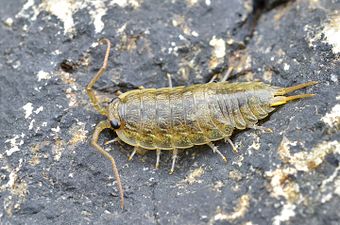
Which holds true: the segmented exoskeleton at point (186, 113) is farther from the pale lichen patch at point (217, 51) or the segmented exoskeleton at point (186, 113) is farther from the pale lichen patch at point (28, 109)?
the pale lichen patch at point (28, 109)

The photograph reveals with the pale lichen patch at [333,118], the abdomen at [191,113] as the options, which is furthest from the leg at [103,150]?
the pale lichen patch at [333,118]

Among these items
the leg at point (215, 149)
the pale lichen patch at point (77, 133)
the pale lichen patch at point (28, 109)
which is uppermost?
the pale lichen patch at point (28, 109)

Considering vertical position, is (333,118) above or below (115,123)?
above

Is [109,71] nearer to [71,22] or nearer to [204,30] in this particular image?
[71,22]

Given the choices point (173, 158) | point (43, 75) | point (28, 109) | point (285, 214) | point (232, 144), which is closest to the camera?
point (285, 214)

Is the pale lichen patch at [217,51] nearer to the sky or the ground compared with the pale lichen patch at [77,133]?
nearer to the sky

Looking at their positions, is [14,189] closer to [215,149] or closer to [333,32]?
[215,149]

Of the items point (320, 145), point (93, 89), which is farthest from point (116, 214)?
point (320, 145)

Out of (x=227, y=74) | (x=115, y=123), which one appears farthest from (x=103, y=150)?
(x=227, y=74)
